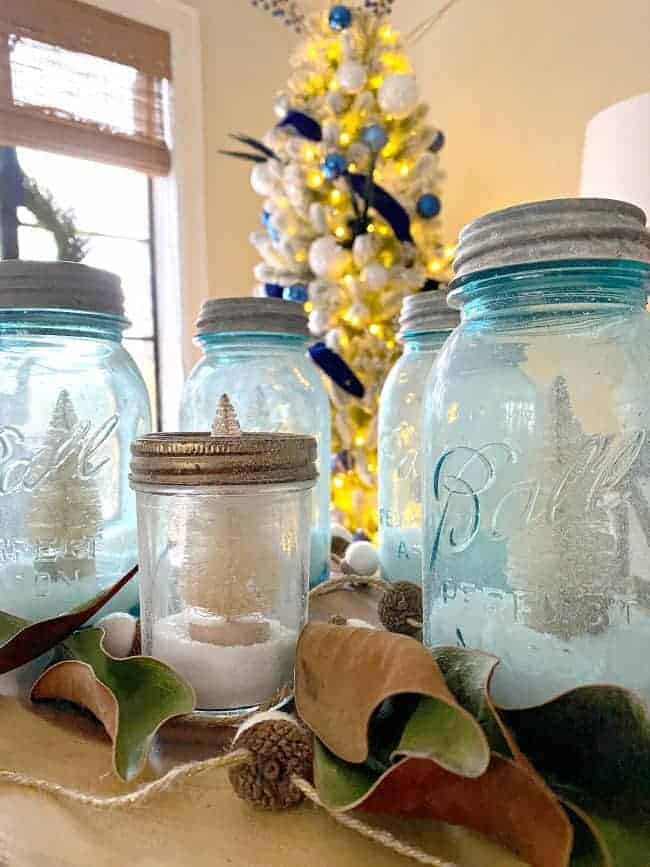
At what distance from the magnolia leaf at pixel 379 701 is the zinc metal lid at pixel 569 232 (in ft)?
0.60

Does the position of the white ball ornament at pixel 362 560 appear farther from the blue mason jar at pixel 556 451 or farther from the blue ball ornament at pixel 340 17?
the blue ball ornament at pixel 340 17

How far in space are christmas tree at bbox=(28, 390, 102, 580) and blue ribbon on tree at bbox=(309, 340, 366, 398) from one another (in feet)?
3.06

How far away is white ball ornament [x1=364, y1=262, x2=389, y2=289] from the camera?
1379mm

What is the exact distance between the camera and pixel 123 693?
0.34 metres

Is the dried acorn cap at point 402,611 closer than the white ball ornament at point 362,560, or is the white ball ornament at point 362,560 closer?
the dried acorn cap at point 402,611

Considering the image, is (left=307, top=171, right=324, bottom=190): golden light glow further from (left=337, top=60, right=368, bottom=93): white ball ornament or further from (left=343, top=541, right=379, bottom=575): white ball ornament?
(left=343, top=541, right=379, bottom=575): white ball ornament

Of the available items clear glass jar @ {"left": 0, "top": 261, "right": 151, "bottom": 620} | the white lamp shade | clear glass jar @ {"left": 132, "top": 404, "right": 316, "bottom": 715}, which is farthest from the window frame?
clear glass jar @ {"left": 132, "top": 404, "right": 316, "bottom": 715}

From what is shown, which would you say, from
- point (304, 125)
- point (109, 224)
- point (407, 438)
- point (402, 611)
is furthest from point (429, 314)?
point (109, 224)

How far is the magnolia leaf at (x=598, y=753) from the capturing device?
0.25 metres

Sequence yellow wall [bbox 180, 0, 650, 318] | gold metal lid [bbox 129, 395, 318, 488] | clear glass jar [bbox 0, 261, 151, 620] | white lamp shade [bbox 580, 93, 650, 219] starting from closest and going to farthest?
gold metal lid [bbox 129, 395, 318, 488], clear glass jar [bbox 0, 261, 151, 620], white lamp shade [bbox 580, 93, 650, 219], yellow wall [bbox 180, 0, 650, 318]

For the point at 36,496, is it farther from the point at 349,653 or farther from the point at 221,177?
the point at 221,177

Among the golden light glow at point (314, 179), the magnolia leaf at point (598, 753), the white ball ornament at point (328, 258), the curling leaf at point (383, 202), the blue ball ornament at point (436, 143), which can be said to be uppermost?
the blue ball ornament at point (436, 143)

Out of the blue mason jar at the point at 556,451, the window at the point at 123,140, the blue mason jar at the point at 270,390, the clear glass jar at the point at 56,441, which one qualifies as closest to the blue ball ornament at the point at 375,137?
the window at the point at 123,140

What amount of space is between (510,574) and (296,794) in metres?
0.14
